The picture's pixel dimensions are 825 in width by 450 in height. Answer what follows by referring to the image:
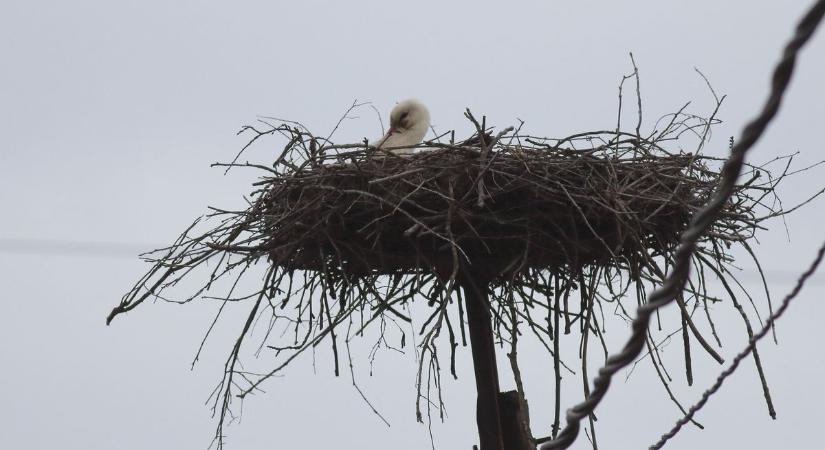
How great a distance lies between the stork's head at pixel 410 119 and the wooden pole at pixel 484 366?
1116mm

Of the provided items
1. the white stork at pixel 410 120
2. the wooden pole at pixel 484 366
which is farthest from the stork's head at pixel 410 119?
the wooden pole at pixel 484 366

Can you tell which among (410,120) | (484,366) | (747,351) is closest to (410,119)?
(410,120)

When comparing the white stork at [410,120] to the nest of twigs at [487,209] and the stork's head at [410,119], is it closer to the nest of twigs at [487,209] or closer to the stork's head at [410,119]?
the stork's head at [410,119]

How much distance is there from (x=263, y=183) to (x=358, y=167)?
1.11ft

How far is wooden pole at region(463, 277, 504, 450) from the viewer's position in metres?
3.05

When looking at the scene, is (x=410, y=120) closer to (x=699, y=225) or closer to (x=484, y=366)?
(x=484, y=366)

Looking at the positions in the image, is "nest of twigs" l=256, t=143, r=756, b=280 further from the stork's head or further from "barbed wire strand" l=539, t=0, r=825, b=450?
"barbed wire strand" l=539, t=0, r=825, b=450

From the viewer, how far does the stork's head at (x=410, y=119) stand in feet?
13.5

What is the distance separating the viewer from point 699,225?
101 centimetres

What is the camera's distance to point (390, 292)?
2920 millimetres

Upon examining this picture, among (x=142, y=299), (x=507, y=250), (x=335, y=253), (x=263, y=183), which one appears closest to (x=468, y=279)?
(x=507, y=250)

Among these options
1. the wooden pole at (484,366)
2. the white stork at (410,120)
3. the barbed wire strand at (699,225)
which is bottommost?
the barbed wire strand at (699,225)

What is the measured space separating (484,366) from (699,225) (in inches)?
84.5

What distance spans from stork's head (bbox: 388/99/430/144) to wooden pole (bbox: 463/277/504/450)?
1116mm
